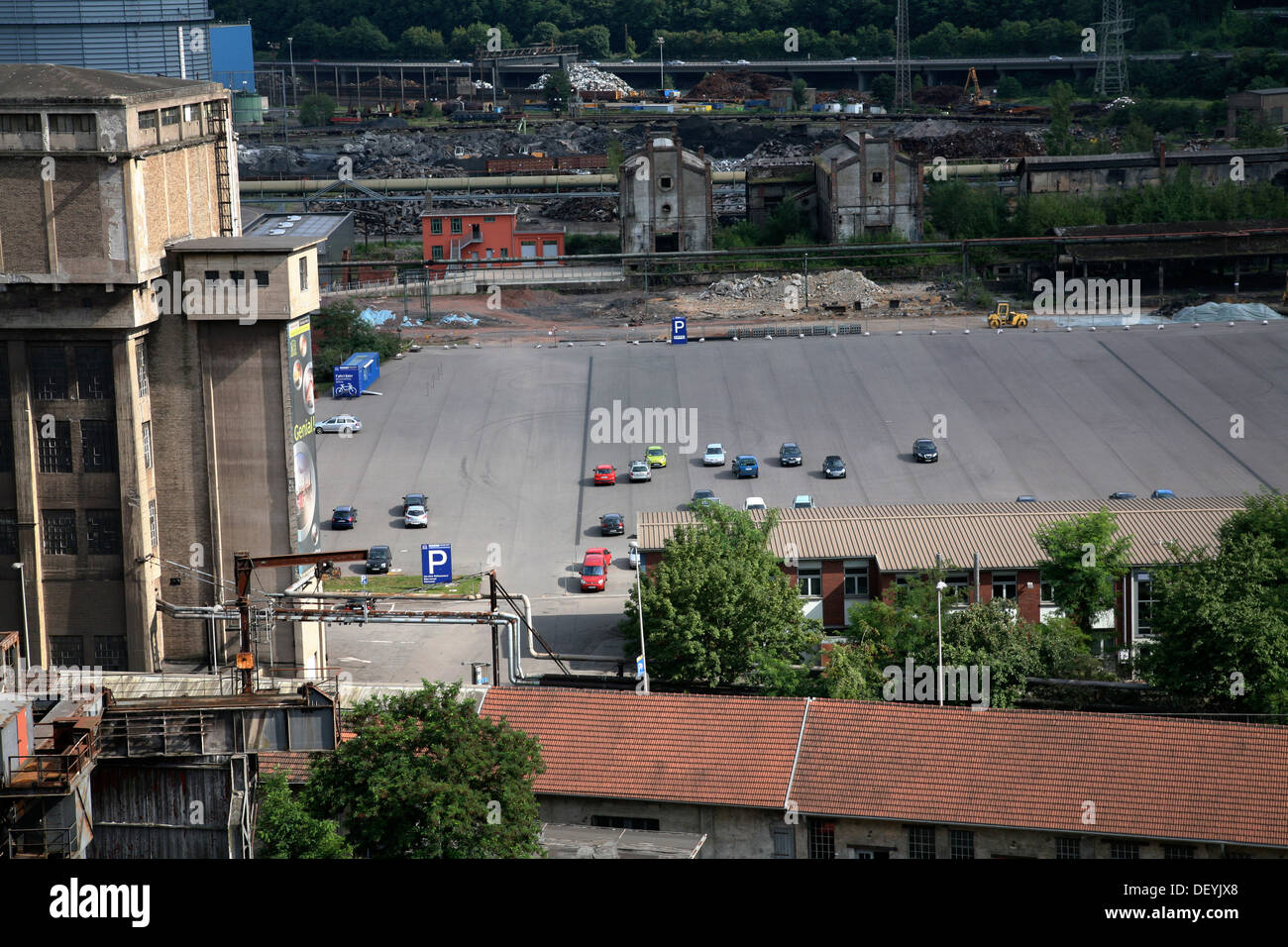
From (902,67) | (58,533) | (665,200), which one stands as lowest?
(58,533)

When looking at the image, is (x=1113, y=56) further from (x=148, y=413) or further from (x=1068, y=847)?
(x=1068, y=847)

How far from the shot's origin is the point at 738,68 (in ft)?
557

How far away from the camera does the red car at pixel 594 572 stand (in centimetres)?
4544

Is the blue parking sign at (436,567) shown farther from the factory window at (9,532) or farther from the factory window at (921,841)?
the factory window at (921,841)

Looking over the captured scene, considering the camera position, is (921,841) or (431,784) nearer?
(431,784)

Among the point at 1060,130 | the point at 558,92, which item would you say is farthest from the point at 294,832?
the point at 558,92

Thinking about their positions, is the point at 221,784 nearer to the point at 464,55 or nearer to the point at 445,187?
the point at 445,187

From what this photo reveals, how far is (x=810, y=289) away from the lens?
83.4m

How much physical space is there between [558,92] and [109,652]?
127598 mm

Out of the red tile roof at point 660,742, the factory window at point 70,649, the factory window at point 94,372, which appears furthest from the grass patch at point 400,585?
the red tile roof at point 660,742

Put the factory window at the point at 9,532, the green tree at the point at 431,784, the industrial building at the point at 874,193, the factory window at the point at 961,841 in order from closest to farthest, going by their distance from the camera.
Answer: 1. the green tree at the point at 431,784
2. the factory window at the point at 961,841
3. the factory window at the point at 9,532
4. the industrial building at the point at 874,193

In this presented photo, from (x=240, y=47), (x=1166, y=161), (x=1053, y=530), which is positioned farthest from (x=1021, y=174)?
(x=240, y=47)

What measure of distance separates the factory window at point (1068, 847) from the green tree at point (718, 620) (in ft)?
30.5

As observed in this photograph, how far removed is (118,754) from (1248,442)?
44.1 m
